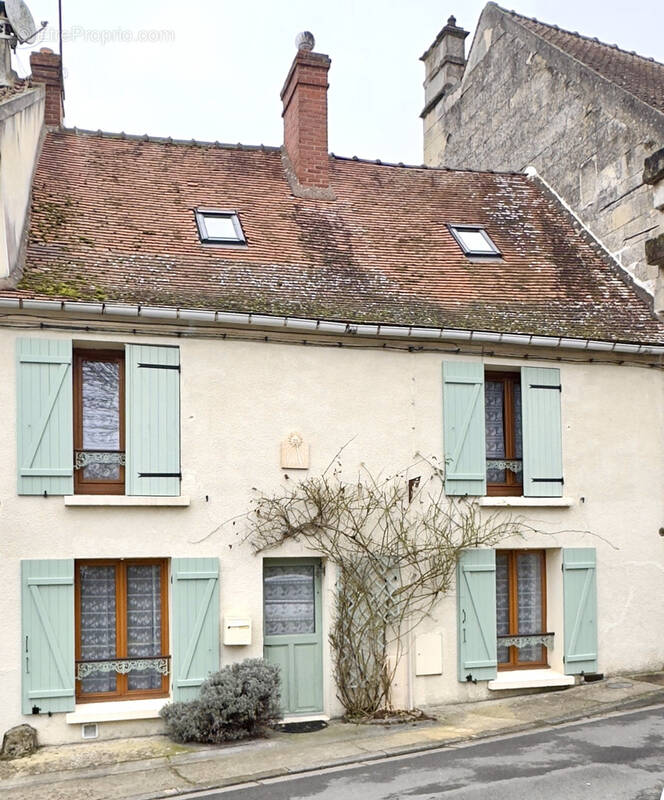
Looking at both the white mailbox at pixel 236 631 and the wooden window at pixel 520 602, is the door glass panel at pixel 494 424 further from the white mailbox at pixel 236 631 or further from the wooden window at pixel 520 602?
the white mailbox at pixel 236 631

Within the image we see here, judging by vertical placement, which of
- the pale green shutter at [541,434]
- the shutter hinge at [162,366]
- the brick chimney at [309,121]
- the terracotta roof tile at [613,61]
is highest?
the terracotta roof tile at [613,61]

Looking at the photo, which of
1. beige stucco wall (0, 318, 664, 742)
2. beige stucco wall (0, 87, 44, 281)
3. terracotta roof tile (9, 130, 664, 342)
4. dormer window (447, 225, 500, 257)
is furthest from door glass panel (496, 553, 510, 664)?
beige stucco wall (0, 87, 44, 281)

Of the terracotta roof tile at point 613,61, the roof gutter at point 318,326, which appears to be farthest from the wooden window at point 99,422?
the terracotta roof tile at point 613,61

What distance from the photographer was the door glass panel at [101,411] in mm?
9234

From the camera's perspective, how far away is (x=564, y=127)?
1380cm

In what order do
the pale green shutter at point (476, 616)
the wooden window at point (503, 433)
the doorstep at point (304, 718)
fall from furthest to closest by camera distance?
1. the wooden window at point (503, 433)
2. the pale green shutter at point (476, 616)
3. the doorstep at point (304, 718)

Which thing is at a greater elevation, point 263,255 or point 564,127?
point 564,127

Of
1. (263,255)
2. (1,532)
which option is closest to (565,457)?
(263,255)

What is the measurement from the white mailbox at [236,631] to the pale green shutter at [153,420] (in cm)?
143

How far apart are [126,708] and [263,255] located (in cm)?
531

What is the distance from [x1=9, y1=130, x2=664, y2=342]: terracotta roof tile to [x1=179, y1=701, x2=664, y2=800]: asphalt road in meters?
4.45

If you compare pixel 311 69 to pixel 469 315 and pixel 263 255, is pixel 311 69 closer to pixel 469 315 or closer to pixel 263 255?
pixel 263 255

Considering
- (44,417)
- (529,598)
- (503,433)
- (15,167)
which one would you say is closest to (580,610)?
(529,598)

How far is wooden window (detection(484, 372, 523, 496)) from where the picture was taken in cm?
1055
